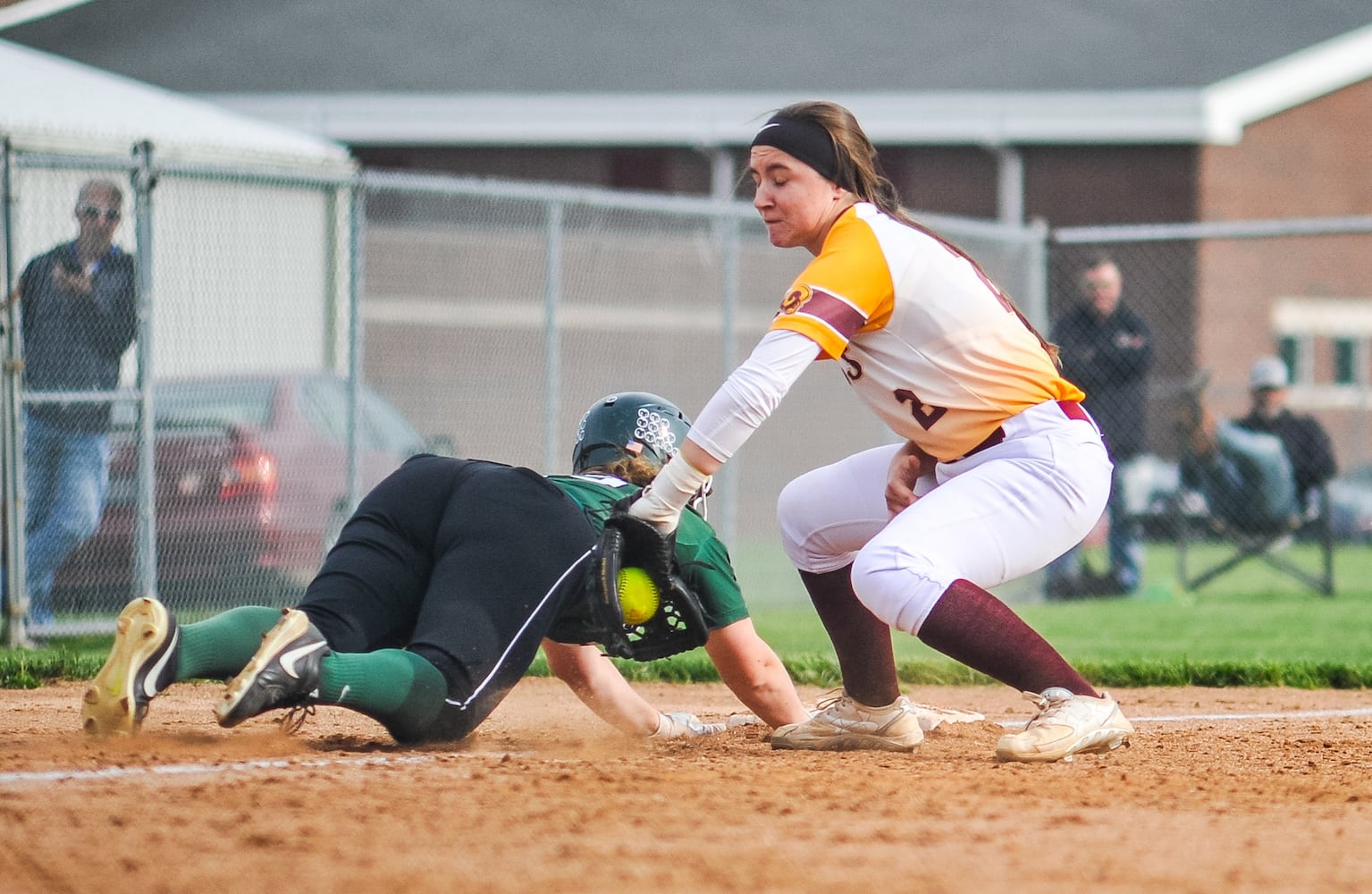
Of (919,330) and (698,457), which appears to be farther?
(919,330)

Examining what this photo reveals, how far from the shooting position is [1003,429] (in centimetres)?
428

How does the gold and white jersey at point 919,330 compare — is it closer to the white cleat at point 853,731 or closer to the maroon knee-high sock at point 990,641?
the maroon knee-high sock at point 990,641

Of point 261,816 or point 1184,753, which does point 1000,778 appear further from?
point 261,816

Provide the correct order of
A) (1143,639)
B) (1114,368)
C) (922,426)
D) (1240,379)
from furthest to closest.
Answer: (1240,379) < (1114,368) < (1143,639) < (922,426)

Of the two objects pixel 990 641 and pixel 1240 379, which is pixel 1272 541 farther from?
pixel 1240 379

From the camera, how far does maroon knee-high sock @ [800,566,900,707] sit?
14.9 ft

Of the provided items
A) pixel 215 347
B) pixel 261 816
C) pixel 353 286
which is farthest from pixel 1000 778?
pixel 215 347

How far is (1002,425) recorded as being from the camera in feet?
14.0

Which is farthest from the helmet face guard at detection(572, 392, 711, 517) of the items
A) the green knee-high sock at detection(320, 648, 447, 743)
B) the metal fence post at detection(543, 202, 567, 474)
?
the metal fence post at detection(543, 202, 567, 474)

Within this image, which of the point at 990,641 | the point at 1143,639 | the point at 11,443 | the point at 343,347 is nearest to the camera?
the point at 990,641

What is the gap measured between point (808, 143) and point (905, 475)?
3.03ft

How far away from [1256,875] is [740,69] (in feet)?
62.4

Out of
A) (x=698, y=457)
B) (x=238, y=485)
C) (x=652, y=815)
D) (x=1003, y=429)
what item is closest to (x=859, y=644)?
(x=1003, y=429)

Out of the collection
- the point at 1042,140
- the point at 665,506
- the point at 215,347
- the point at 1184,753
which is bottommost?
the point at 1184,753
